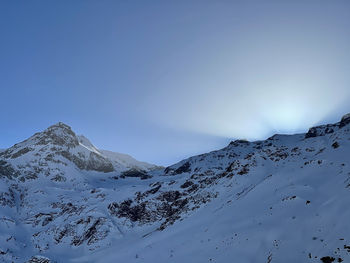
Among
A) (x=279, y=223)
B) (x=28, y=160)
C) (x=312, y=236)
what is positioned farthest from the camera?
(x=28, y=160)

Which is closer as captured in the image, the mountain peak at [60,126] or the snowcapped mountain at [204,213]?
the snowcapped mountain at [204,213]

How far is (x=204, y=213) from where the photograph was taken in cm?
3975

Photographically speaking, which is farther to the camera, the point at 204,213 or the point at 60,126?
the point at 60,126

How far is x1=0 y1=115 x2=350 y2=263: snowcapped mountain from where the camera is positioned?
20414 mm

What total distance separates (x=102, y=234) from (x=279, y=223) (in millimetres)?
38166

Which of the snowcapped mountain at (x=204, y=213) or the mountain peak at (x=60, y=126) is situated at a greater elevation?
the mountain peak at (x=60, y=126)

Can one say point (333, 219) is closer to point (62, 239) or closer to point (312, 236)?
point (312, 236)

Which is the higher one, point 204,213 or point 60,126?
point 60,126

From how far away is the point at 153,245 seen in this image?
33438 mm

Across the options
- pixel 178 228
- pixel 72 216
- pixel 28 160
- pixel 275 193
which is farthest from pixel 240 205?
pixel 28 160

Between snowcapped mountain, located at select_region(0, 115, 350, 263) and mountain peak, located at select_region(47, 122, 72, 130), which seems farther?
mountain peak, located at select_region(47, 122, 72, 130)

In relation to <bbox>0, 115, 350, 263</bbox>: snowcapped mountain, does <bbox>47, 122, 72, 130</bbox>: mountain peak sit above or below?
above

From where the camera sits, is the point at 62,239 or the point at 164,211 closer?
the point at 62,239

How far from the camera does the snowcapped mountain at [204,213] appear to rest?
20414 mm
